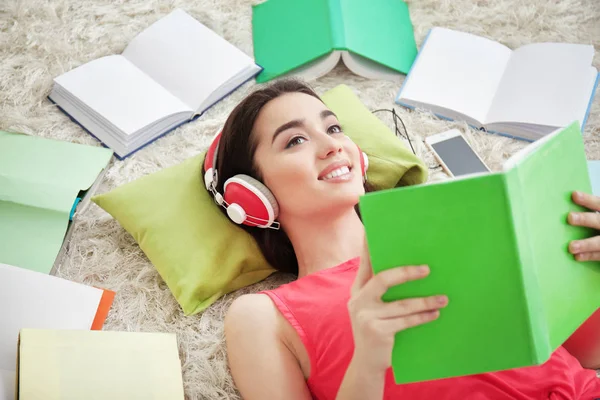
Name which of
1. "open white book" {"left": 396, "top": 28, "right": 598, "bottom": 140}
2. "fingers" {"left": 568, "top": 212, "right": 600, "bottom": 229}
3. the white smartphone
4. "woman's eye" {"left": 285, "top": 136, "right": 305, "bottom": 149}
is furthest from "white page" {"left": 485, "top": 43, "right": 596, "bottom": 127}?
"fingers" {"left": 568, "top": 212, "right": 600, "bottom": 229}

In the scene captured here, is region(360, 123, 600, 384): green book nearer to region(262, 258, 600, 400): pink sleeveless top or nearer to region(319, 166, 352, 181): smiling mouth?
region(262, 258, 600, 400): pink sleeveless top

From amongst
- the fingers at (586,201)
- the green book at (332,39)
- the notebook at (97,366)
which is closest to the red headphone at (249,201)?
the notebook at (97,366)

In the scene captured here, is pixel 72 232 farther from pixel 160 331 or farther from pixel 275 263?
pixel 275 263

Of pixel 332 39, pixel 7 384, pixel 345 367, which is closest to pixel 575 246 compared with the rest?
pixel 345 367

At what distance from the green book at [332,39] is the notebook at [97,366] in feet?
3.37

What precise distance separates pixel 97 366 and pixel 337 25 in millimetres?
1313

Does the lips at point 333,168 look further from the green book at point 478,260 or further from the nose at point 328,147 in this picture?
the green book at point 478,260

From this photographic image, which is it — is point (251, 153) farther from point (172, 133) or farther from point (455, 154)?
point (455, 154)

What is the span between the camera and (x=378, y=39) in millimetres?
2061

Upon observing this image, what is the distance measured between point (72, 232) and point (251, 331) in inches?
26.1

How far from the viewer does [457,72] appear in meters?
2.01

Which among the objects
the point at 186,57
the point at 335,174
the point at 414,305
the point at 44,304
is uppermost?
the point at 414,305

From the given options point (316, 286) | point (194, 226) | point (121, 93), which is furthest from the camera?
point (121, 93)

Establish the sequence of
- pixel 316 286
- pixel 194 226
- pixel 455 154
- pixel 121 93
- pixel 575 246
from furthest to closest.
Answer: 1. pixel 121 93
2. pixel 455 154
3. pixel 194 226
4. pixel 316 286
5. pixel 575 246
